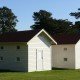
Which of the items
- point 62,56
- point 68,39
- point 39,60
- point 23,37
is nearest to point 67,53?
point 62,56

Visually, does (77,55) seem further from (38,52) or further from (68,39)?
(38,52)

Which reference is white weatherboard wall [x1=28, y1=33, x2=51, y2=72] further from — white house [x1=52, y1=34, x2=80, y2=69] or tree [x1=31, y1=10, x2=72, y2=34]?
tree [x1=31, y1=10, x2=72, y2=34]

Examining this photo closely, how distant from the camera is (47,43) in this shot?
43.0m

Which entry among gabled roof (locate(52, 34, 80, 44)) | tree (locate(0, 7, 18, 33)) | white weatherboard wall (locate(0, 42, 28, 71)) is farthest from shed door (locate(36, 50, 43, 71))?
tree (locate(0, 7, 18, 33))

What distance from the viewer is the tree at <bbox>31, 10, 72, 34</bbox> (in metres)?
82.9

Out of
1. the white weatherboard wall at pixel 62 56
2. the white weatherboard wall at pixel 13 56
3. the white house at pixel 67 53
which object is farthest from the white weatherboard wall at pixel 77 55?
Answer: the white weatherboard wall at pixel 13 56

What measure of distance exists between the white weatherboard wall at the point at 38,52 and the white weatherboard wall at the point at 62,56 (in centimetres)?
543

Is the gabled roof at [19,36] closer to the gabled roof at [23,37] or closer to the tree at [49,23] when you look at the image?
the gabled roof at [23,37]

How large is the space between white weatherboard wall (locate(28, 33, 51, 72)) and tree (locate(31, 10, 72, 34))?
37.9 meters

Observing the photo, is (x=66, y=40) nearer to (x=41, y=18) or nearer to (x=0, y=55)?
(x=0, y=55)

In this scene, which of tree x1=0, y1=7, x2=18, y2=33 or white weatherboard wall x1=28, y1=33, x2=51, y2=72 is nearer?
white weatherboard wall x1=28, y1=33, x2=51, y2=72

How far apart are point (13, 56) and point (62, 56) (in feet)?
33.4

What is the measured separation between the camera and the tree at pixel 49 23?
82.9m

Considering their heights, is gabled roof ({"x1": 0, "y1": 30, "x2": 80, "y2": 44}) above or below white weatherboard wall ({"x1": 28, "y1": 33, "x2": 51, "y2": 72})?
above
